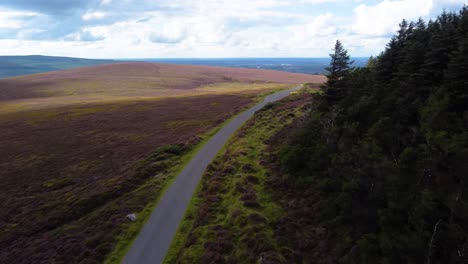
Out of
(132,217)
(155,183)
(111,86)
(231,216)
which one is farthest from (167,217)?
(111,86)

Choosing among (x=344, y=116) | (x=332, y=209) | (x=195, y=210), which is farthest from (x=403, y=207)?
Answer: (x=195, y=210)

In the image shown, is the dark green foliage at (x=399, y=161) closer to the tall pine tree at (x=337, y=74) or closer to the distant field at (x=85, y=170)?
the tall pine tree at (x=337, y=74)

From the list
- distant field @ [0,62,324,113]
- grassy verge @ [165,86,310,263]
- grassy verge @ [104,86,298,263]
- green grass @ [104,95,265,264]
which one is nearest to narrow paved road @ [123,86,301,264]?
green grass @ [104,95,265,264]

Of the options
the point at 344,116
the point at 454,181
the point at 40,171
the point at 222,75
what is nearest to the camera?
the point at 454,181

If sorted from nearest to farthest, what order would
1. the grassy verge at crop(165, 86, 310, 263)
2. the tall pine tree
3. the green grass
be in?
the grassy verge at crop(165, 86, 310, 263) → the green grass → the tall pine tree

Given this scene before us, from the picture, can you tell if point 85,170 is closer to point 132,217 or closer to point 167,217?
point 132,217

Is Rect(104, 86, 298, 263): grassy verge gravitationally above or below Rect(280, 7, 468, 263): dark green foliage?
below

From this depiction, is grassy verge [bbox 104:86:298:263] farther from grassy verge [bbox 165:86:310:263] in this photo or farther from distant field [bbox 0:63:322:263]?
grassy verge [bbox 165:86:310:263]

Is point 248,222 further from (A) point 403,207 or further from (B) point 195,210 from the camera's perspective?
(A) point 403,207
